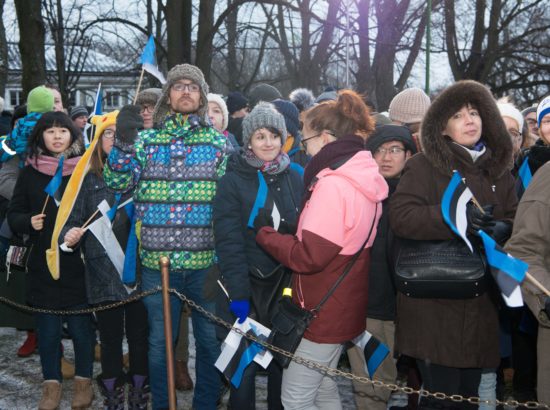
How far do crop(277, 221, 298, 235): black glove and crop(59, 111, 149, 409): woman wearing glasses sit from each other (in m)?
1.20

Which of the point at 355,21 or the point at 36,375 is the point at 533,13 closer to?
the point at 355,21

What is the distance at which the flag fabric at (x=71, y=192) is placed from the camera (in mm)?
4125

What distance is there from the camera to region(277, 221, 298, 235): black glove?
341cm

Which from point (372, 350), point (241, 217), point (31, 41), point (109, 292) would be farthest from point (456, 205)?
point (31, 41)

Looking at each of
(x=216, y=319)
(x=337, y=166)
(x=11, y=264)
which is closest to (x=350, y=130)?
(x=337, y=166)

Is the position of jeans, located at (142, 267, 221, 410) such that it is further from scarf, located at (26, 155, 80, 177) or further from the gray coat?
scarf, located at (26, 155, 80, 177)

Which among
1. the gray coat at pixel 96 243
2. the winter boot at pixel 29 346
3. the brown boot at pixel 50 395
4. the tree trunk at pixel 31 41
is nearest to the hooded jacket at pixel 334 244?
the gray coat at pixel 96 243

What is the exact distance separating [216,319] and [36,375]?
2.41 meters

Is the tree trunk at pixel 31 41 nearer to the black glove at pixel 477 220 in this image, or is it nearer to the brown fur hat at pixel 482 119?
the brown fur hat at pixel 482 119

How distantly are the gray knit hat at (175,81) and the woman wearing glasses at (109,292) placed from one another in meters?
0.29

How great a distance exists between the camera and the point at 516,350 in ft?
14.6

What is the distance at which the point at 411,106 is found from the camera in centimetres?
494

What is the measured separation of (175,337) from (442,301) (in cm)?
171

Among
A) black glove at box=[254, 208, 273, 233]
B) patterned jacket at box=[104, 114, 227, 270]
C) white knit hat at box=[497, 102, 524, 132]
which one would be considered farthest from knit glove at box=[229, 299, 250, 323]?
white knit hat at box=[497, 102, 524, 132]
